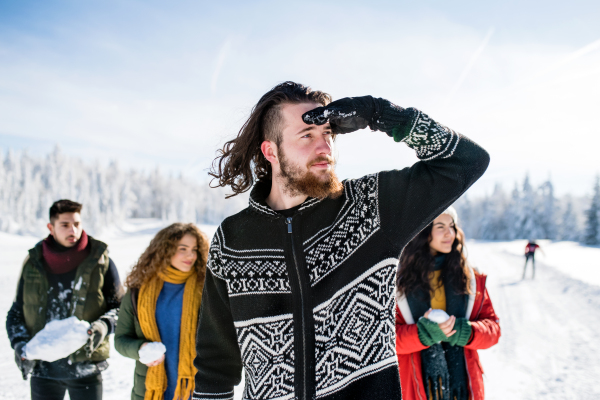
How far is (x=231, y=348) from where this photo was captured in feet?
6.78

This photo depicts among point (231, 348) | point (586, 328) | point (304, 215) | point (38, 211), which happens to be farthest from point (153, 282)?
point (38, 211)

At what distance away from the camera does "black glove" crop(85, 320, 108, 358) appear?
3203mm

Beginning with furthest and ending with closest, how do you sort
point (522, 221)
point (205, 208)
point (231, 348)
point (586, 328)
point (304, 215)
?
point (205, 208), point (522, 221), point (586, 328), point (231, 348), point (304, 215)

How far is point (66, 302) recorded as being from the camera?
135 inches

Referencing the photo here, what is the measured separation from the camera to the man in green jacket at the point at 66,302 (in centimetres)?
324

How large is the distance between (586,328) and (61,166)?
69371 millimetres

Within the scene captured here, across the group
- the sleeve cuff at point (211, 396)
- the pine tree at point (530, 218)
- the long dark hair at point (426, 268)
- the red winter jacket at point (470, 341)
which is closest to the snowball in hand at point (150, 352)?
the sleeve cuff at point (211, 396)

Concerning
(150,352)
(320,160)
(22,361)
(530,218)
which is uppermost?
(530,218)

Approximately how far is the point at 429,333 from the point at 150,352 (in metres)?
2.29

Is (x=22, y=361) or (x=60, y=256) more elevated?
(x=60, y=256)

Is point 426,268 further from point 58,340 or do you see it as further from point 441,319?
point 58,340

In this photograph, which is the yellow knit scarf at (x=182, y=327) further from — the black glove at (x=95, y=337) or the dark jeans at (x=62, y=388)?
the dark jeans at (x=62, y=388)

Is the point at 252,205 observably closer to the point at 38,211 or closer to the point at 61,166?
the point at 38,211

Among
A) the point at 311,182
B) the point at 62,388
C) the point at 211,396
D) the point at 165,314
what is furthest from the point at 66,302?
the point at 311,182
